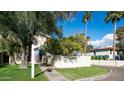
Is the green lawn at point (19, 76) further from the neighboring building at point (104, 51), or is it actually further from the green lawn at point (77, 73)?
the neighboring building at point (104, 51)

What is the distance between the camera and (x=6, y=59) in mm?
33281

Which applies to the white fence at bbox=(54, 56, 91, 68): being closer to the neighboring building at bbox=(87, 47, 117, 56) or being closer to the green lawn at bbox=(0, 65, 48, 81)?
the green lawn at bbox=(0, 65, 48, 81)

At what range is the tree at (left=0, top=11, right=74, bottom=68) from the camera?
57.4 feet

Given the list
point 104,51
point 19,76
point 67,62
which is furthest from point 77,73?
point 104,51

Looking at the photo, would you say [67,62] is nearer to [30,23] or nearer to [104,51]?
[30,23]

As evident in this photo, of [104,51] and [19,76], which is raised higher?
[104,51]

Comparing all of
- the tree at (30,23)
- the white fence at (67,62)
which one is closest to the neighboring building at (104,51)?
the white fence at (67,62)

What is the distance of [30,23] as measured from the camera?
17703 mm

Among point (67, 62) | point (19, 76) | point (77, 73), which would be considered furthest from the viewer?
point (67, 62)

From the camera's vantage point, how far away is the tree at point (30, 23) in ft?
57.4

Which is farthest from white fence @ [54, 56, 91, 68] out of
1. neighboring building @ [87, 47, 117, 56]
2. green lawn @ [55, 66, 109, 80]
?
neighboring building @ [87, 47, 117, 56]
